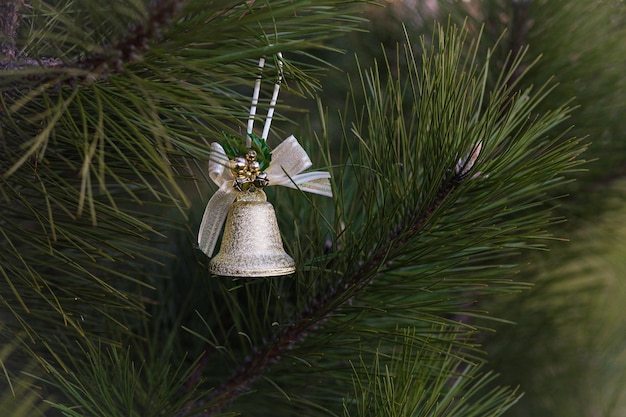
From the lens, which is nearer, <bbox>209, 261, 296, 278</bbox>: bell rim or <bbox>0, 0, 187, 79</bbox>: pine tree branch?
<bbox>0, 0, 187, 79</bbox>: pine tree branch

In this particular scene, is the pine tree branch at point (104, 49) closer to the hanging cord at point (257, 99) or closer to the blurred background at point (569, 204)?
the hanging cord at point (257, 99)

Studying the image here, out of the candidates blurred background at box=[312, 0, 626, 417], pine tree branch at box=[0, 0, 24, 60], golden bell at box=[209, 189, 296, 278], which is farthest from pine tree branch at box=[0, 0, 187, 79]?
blurred background at box=[312, 0, 626, 417]

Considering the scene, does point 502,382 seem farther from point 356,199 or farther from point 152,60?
point 152,60

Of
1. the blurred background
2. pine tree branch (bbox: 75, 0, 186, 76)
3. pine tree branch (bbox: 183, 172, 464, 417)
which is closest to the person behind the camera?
pine tree branch (bbox: 75, 0, 186, 76)

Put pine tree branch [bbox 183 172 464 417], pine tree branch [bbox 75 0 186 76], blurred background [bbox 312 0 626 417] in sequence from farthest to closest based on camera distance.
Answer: blurred background [bbox 312 0 626 417], pine tree branch [bbox 183 172 464 417], pine tree branch [bbox 75 0 186 76]

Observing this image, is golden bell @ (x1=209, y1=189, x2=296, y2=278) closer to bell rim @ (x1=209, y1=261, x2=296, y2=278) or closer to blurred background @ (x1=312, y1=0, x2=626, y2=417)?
bell rim @ (x1=209, y1=261, x2=296, y2=278)

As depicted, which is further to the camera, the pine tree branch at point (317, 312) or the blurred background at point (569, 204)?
the blurred background at point (569, 204)

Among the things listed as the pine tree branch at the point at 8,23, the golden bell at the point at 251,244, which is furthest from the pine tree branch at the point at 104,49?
the golden bell at the point at 251,244

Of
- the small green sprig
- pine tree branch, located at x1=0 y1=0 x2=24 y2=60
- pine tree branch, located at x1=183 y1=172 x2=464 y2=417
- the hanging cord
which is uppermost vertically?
pine tree branch, located at x1=0 y1=0 x2=24 y2=60
